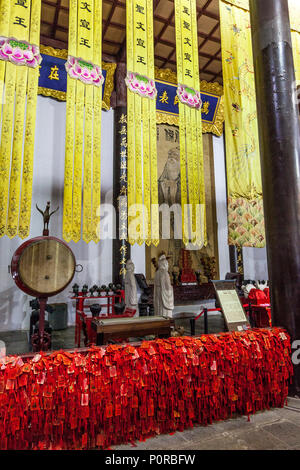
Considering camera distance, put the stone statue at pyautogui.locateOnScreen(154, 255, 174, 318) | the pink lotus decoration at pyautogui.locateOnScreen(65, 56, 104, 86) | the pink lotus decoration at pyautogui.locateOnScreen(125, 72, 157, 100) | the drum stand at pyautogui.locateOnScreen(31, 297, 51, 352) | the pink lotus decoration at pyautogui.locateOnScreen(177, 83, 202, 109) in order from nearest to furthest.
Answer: the drum stand at pyautogui.locateOnScreen(31, 297, 51, 352)
the pink lotus decoration at pyautogui.locateOnScreen(65, 56, 104, 86)
the pink lotus decoration at pyautogui.locateOnScreen(125, 72, 157, 100)
the pink lotus decoration at pyautogui.locateOnScreen(177, 83, 202, 109)
the stone statue at pyautogui.locateOnScreen(154, 255, 174, 318)

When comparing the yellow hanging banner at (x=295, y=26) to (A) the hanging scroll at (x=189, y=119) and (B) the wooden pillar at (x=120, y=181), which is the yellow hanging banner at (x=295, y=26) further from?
(B) the wooden pillar at (x=120, y=181)

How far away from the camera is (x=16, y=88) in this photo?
4.24 meters

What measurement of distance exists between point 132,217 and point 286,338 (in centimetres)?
273

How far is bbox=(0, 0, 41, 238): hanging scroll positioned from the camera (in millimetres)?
4109

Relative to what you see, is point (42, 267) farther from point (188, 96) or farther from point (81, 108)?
point (188, 96)

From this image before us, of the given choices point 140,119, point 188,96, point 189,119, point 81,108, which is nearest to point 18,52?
point 81,108

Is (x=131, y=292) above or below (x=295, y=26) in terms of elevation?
below

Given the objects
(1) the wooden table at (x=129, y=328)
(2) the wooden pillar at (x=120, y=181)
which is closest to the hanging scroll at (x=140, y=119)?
(1) the wooden table at (x=129, y=328)

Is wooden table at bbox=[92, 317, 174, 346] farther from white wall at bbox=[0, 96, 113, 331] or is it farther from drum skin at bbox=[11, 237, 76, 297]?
white wall at bbox=[0, 96, 113, 331]

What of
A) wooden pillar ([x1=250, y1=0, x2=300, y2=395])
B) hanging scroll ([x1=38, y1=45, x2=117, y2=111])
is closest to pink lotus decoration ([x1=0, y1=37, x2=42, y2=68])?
wooden pillar ([x1=250, y1=0, x2=300, y2=395])

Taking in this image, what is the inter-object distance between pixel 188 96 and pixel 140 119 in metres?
0.95

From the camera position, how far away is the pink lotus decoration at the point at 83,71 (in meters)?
4.41

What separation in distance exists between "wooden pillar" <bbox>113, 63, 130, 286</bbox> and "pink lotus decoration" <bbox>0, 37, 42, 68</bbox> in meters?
3.78
